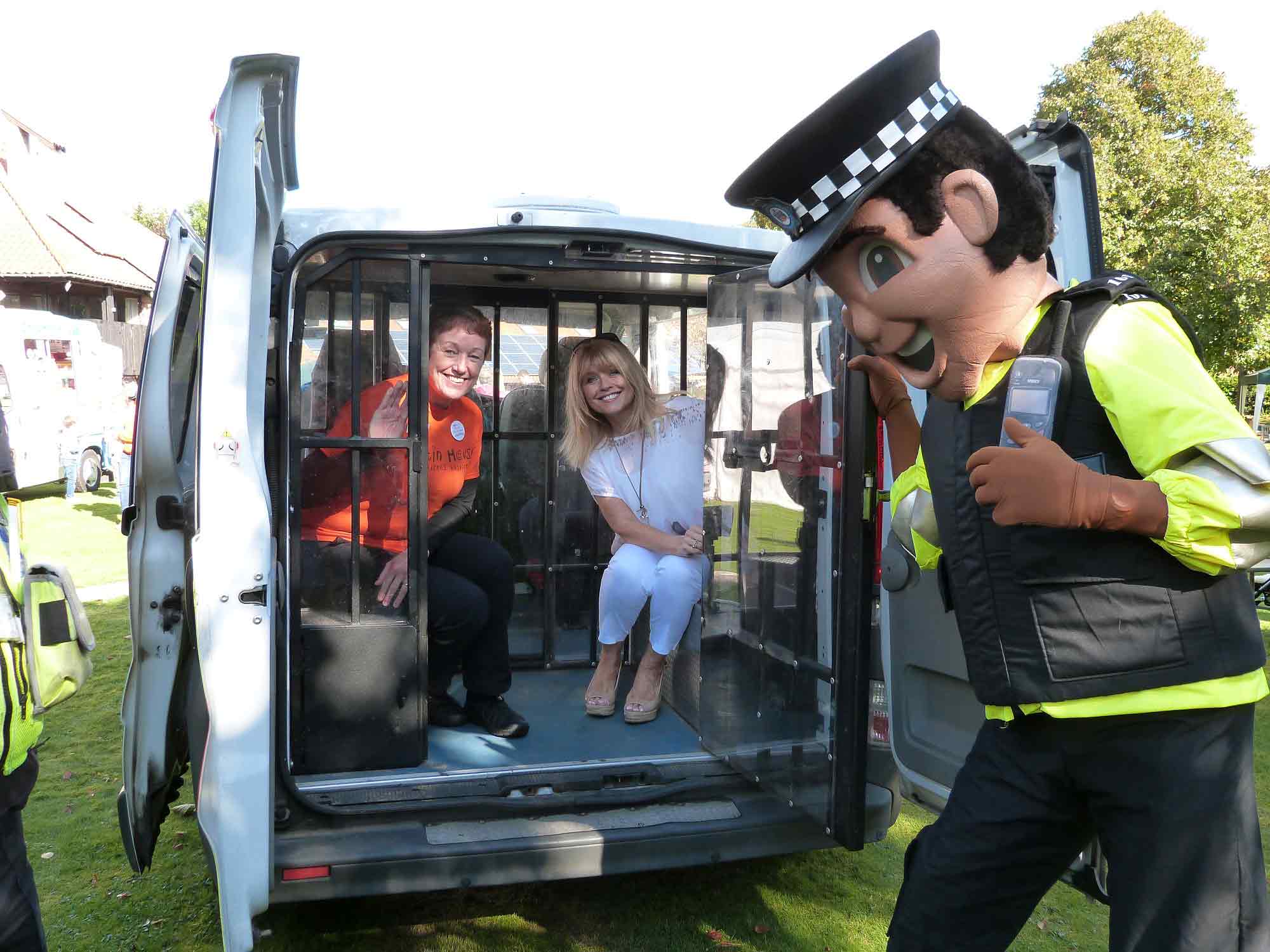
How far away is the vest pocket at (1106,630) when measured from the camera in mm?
1708

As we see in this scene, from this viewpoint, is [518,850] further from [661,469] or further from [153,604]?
[661,469]

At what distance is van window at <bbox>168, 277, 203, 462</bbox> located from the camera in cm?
324

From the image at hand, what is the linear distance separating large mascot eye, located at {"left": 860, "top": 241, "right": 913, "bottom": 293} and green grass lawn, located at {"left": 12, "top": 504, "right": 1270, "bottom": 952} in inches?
90.4

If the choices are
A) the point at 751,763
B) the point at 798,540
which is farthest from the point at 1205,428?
the point at 751,763

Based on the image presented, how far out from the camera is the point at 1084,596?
5.76 ft

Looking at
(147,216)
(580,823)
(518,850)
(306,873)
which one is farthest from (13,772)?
(147,216)

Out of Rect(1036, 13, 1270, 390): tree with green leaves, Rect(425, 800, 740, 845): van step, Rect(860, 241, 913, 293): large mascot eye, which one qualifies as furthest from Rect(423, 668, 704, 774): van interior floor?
Rect(1036, 13, 1270, 390): tree with green leaves

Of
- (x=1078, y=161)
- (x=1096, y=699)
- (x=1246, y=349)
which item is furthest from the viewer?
(x=1246, y=349)

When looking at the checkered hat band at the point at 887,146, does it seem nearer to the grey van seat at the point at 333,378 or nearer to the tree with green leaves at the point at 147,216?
the grey van seat at the point at 333,378

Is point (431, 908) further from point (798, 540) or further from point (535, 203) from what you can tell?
point (535, 203)

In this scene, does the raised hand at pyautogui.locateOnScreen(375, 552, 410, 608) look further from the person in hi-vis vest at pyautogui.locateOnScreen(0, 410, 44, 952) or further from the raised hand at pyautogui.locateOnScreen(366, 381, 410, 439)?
the person in hi-vis vest at pyautogui.locateOnScreen(0, 410, 44, 952)

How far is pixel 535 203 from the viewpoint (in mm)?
3281

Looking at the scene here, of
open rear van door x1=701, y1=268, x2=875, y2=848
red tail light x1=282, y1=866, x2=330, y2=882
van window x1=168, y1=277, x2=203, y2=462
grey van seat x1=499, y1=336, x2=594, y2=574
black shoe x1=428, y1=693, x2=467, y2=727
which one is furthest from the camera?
grey van seat x1=499, y1=336, x2=594, y2=574

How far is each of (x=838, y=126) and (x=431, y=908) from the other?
294 cm
